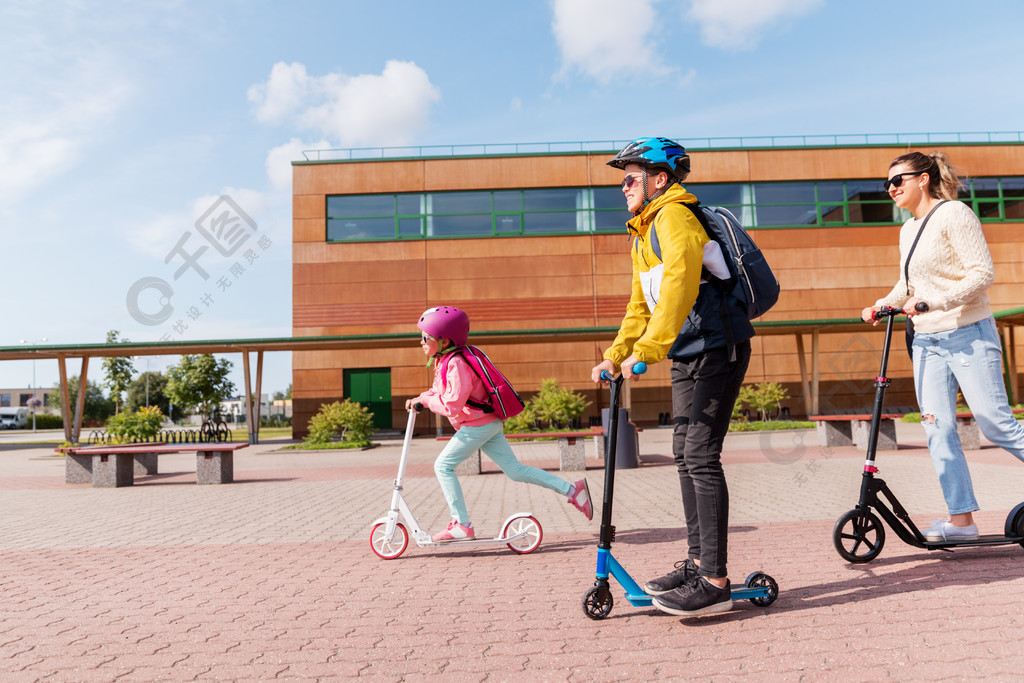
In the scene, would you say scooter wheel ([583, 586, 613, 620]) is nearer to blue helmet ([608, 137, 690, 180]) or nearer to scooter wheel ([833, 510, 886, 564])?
scooter wheel ([833, 510, 886, 564])

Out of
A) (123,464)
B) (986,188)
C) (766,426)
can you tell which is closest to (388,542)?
(123,464)

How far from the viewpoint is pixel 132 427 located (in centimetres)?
1491

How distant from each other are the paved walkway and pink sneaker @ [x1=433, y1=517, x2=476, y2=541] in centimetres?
16

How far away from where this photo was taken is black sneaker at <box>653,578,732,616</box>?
2998mm

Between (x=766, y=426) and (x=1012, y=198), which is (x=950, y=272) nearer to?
(x=766, y=426)

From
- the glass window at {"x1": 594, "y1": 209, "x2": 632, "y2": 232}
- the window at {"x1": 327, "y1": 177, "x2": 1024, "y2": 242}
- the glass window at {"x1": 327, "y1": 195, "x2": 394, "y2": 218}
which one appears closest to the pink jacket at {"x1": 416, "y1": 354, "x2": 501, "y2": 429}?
the window at {"x1": 327, "y1": 177, "x2": 1024, "y2": 242}

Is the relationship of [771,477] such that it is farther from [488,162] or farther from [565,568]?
[488,162]

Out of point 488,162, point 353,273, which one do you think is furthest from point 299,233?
point 488,162

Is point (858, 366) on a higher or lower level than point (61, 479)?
higher

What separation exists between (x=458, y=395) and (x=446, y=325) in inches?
18.7

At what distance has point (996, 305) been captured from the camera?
27.8 metres

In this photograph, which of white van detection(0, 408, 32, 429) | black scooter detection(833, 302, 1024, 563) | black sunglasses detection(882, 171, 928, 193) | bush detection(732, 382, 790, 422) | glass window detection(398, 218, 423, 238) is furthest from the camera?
white van detection(0, 408, 32, 429)

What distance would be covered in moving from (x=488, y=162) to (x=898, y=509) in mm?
25457

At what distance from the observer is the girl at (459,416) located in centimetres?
459
